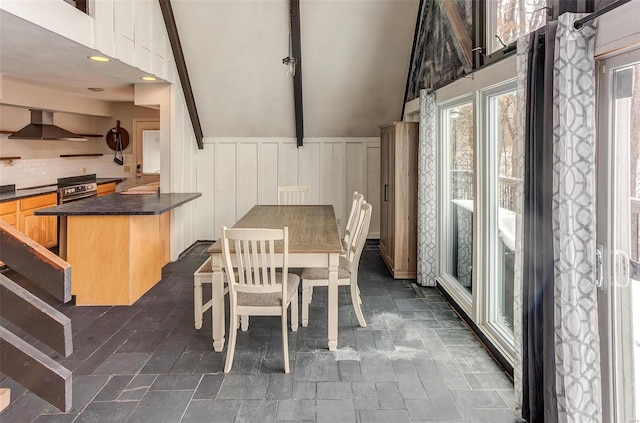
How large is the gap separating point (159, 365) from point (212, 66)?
3.81m

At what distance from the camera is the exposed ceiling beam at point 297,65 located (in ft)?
15.1

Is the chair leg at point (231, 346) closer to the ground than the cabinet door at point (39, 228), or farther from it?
closer to the ground

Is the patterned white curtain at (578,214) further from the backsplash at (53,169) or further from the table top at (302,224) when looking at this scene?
the backsplash at (53,169)

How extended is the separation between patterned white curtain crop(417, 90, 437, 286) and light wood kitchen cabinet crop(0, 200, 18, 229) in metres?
4.32

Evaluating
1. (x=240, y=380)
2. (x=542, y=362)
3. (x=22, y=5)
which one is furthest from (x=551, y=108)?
(x=22, y=5)

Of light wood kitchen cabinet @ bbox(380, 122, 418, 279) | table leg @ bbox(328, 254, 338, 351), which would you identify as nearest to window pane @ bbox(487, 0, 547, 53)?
light wood kitchen cabinet @ bbox(380, 122, 418, 279)

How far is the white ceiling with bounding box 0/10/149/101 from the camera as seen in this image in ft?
9.09

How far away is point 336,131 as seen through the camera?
6.36m

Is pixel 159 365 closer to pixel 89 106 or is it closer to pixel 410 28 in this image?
pixel 410 28

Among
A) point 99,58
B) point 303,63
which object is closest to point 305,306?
point 99,58

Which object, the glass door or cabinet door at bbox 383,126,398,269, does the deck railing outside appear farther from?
cabinet door at bbox 383,126,398,269

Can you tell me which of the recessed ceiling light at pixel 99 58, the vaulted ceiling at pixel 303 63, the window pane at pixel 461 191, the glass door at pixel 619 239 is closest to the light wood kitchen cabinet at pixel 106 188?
the vaulted ceiling at pixel 303 63

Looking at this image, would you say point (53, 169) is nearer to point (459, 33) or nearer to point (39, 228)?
point (39, 228)

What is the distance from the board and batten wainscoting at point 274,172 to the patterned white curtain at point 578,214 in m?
4.80
